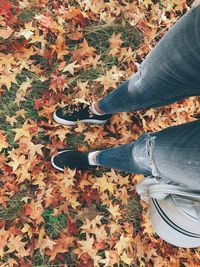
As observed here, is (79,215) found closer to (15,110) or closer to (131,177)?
(131,177)

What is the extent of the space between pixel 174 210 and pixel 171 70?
0.69 metres

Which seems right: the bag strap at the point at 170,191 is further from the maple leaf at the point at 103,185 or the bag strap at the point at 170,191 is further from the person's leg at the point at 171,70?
the maple leaf at the point at 103,185

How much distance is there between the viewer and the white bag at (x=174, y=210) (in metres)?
Result: 1.60

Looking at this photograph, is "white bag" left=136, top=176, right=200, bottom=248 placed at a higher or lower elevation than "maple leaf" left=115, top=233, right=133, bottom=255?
higher

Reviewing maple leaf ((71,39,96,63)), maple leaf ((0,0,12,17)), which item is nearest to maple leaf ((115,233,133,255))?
maple leaf ((71,39,96,63))

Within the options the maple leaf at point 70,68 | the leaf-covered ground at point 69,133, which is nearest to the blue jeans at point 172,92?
the leaf-covered ground at point 69,133

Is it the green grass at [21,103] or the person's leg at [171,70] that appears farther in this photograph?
the green grass at [21,103]

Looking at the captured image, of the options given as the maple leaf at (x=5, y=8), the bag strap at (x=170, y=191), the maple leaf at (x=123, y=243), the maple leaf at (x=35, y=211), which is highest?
the maple leaf at (x=5, y=8)

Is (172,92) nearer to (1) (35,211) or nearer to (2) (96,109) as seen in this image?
(2) (96,109)

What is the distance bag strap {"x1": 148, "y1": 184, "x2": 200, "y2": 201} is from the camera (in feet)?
4.97

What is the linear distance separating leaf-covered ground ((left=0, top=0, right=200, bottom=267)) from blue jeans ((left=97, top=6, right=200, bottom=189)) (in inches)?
31.4

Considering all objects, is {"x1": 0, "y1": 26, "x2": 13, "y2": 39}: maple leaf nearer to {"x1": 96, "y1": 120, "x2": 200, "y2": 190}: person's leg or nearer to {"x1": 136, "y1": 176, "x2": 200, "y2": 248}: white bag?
{"x1": 96, "y1": 120, "x2": 200, "y2": 190}: person's leg

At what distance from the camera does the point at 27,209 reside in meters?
2.42

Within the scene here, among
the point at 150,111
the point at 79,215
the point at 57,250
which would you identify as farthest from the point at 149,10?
the point at 57,250
